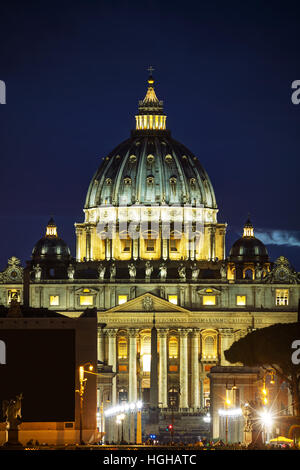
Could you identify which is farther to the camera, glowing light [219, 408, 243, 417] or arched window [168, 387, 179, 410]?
arched window [168, 387, 179, 410]

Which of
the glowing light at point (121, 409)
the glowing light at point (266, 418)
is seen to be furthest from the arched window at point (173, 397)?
the glowing light at point (266, 418)

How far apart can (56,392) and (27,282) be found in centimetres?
Result: 7620

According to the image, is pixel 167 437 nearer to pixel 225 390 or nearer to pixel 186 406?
pixel 225 390

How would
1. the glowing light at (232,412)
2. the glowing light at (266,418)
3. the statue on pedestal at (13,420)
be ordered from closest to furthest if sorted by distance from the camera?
the statue on pedestal at (13,420)
the glowing light at (266,418)
the glowing light at (232,412)

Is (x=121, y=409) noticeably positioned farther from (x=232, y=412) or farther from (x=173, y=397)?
(x=173, y=397)

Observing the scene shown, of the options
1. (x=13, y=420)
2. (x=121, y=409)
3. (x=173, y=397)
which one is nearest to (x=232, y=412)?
(x=121, y=409)

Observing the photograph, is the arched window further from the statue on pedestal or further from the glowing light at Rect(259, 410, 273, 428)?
the statue on pedestal

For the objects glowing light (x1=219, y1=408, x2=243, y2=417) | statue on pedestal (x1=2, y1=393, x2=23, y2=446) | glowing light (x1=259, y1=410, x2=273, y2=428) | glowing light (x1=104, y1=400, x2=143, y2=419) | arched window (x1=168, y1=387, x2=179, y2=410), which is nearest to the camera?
statue on pedestal (x1=2, y1=393, x2=23, y2=446)

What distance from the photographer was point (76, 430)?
405 feet

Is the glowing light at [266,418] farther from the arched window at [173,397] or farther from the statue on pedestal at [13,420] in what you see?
the arched window at [173,397]

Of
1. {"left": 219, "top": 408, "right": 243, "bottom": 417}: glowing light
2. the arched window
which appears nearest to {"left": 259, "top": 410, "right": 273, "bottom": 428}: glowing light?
{"left": 219, "top": 408, "right": 243, "bottom": 417}: glowing light

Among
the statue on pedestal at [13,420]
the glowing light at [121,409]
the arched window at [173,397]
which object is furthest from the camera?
the arched window at [173,397]

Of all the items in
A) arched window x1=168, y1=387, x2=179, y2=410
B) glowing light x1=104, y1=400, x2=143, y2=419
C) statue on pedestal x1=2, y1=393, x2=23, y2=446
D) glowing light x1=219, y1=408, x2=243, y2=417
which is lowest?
statue on pedestal x1=2, y1=393, x2=23, y2=446

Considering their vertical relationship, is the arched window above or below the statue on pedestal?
above
